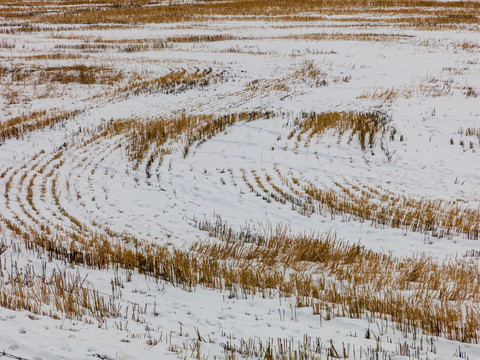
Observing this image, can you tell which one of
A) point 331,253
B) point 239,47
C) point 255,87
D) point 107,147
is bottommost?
point 331,253

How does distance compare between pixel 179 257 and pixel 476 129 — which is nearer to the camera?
pixel 179 257

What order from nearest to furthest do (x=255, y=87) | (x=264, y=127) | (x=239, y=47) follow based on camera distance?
(x=264, y=127)
(x=255, y=87)
(x=239, y=47)

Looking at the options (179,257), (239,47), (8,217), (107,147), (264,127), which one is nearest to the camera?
(179,257)

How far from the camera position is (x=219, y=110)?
1379 cm

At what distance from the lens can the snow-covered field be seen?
3.92 meters

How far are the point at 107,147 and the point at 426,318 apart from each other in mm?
8813

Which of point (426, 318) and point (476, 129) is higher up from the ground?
point (476, 129)

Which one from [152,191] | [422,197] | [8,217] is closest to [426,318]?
[422,197]

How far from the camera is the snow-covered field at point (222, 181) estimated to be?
12.8ft

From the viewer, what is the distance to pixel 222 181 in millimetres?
8922

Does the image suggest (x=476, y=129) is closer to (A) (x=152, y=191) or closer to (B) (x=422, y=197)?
(B) (x=422, y=197)

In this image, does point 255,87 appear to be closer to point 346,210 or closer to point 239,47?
point 239,47

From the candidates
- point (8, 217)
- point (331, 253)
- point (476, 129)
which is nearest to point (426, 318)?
point (331, 253)

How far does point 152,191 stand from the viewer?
8.54 meters
